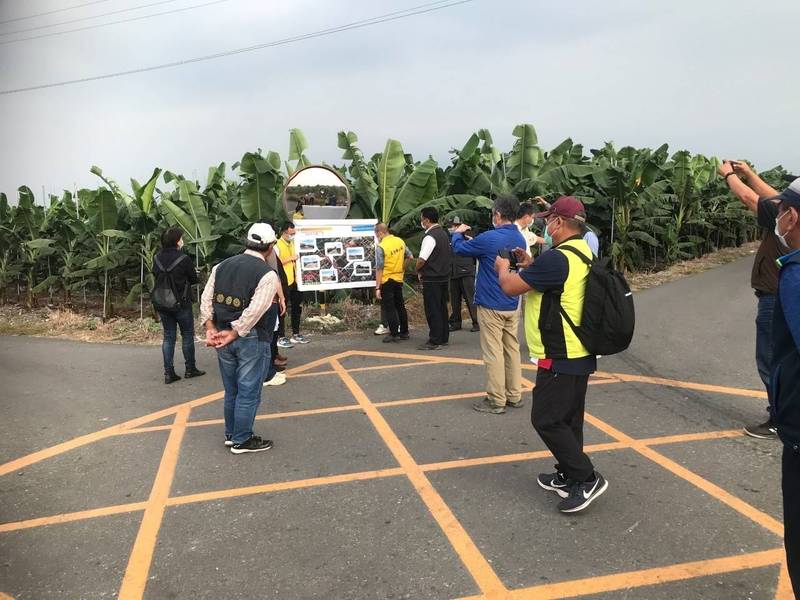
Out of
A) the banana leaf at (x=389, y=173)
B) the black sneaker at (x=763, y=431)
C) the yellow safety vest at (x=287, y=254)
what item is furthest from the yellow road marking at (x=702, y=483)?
the banana leaf at (x=389, y=173)

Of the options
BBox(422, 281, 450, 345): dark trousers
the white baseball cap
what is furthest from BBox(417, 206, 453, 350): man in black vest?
the white baseball cap

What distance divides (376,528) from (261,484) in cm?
109

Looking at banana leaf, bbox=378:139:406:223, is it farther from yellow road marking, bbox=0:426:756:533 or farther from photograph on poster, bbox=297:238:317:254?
yellow road marking, bbox=0:426:756:533

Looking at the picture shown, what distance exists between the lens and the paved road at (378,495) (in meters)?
3.11

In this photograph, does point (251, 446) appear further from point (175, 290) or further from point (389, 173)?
point (389, 173)

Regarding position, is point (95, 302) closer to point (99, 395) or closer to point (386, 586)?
point (99, 395)

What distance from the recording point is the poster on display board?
360 inches

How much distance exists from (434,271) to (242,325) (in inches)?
152

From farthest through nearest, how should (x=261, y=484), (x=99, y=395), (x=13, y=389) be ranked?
1. (x=13, y=389)
2. (x=99, y=395)
3. (x=261, y=484)

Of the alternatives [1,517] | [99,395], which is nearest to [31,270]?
[99,395]

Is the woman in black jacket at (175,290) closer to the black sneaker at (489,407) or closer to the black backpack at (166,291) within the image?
the black backpack at (166,291)

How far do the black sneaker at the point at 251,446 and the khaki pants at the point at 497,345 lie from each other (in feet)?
7.01

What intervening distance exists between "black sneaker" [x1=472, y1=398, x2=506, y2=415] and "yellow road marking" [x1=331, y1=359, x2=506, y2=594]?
0.93m

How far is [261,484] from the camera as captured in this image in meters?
4.22
